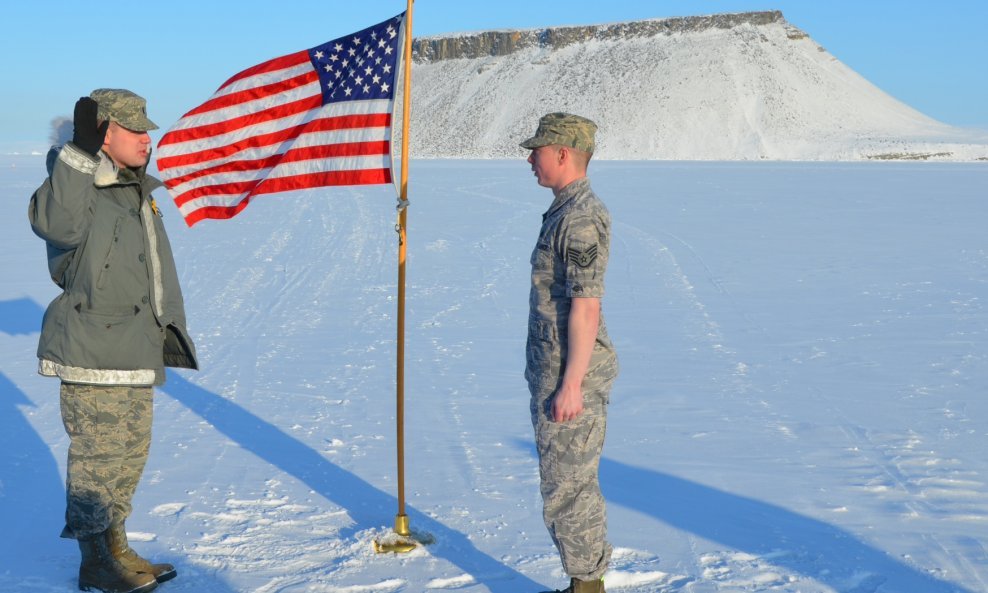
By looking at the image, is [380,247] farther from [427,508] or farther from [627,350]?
[427,508]

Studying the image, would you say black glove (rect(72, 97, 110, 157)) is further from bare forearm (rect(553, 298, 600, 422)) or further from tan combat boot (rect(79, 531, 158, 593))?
bare forearm (rect(553, 298, 600, 422))

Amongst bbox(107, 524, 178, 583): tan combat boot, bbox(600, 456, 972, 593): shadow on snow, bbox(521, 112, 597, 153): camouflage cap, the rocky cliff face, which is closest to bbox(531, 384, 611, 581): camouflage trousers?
bbox(521, 112, 597, 153): camouflage cap

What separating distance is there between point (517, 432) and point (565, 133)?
302 cm

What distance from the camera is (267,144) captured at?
4.51 m

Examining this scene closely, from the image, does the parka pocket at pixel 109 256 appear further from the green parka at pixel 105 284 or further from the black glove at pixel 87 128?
the black glove at pixel 87 128

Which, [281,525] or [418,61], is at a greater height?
[418,61]

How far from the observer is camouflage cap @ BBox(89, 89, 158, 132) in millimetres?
3566

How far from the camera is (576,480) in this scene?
3.51m

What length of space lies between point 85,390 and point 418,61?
14981cm

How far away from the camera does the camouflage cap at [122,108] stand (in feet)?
11.7

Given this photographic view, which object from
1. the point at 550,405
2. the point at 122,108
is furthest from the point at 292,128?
the point at 550,405

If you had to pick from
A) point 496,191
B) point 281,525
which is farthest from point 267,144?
point 496,191

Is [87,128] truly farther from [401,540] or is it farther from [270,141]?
[401,540]

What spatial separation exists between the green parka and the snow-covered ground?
952mm
